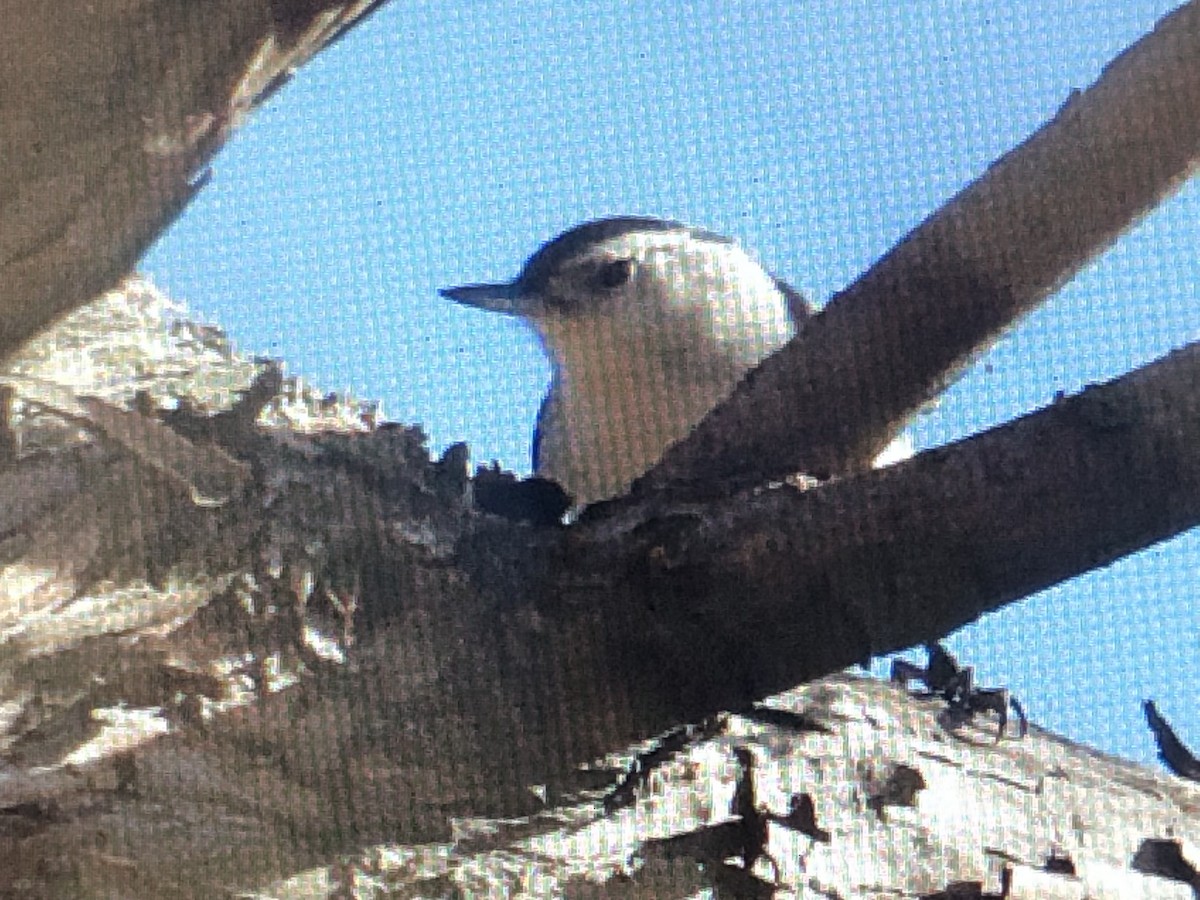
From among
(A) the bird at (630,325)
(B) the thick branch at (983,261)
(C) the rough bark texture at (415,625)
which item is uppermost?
(A) the bird at (630,325)

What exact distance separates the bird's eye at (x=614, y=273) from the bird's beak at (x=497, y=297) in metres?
0.11

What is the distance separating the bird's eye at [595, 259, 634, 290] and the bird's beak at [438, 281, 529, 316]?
11 cm

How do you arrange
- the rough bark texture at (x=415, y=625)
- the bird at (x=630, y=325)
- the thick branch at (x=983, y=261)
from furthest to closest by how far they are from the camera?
the bird at (x=630, y=325)
the thick branch at (x=983, y=261)
the rough bark texture at (x=415, y=625)

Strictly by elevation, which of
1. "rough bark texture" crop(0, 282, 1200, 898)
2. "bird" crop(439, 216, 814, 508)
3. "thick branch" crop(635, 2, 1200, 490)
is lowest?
"rough bark texture" crop(0, 282, 1200, 898)

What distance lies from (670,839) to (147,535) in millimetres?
321

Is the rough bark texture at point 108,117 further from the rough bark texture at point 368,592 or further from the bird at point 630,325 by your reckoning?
the bird at point 630,325

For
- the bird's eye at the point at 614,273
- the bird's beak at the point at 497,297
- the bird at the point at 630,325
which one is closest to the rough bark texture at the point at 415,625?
the bird at the point at 630,325

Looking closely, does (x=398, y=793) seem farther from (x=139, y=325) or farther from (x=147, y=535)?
(x=139, y=325)

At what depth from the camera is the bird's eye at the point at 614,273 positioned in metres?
2.17

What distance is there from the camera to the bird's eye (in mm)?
2166

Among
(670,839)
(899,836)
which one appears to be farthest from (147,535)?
(899,836)

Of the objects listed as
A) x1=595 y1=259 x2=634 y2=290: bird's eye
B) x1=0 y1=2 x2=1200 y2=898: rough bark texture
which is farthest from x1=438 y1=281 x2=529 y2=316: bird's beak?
x1=0 y1=2 x2=1200 y2=898: rough bark texture

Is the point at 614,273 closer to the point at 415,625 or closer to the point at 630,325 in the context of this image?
the point at 630,325

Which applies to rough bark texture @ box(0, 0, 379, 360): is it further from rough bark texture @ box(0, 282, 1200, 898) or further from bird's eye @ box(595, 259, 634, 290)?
Answer: bird's eye @ box(595, 259, 634, 290)
